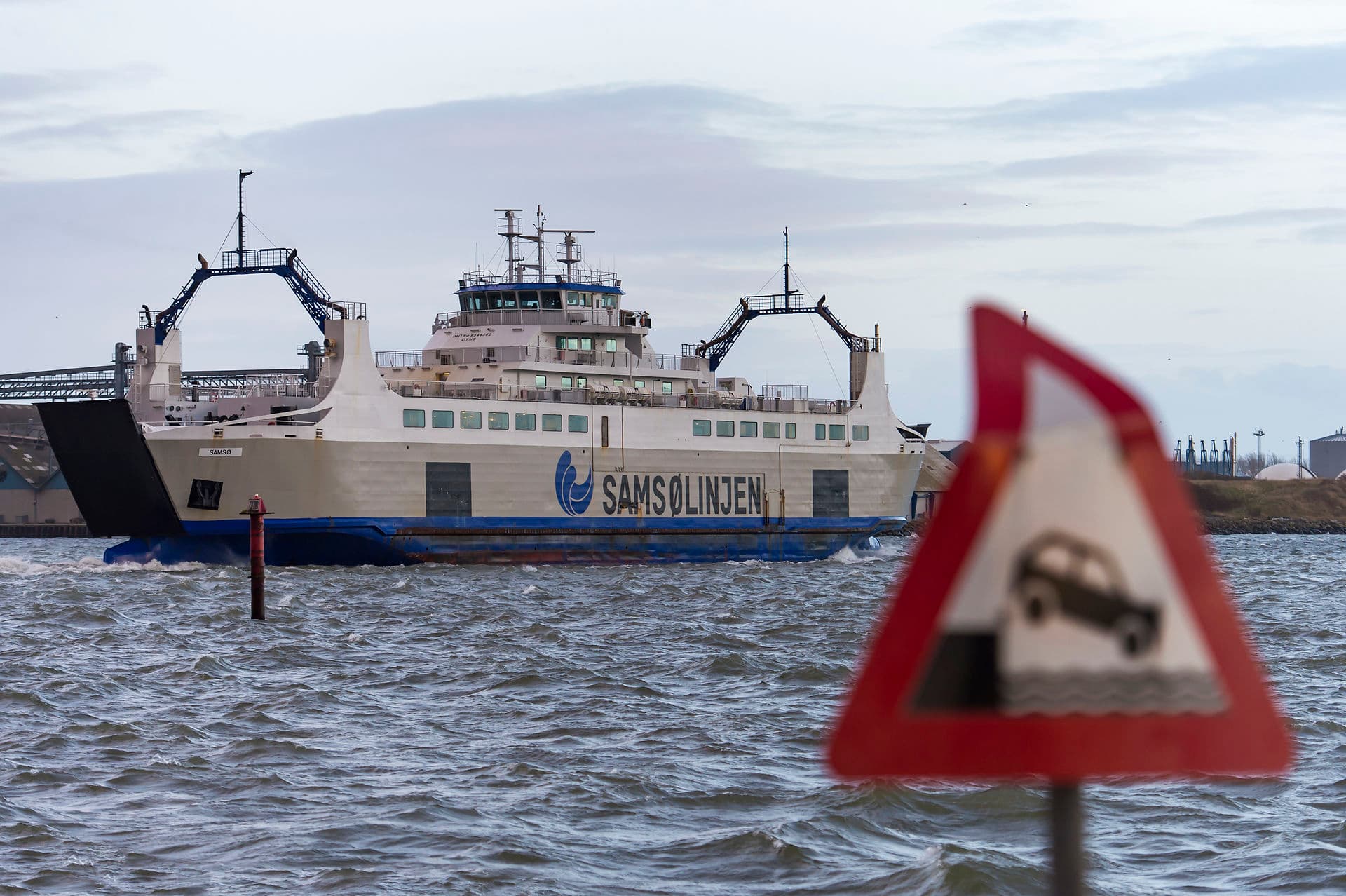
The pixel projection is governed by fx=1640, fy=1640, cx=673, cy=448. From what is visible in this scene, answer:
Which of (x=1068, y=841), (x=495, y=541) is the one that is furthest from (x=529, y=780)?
(x=495, y=541)

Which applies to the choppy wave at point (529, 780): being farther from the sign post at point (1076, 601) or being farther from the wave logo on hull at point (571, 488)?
the wave logo on hull at point (571, 488)

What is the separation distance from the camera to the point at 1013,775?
9.67 ft

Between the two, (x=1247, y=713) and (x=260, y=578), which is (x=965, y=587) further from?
(x=260, y=578)

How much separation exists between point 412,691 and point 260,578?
9.98 meters

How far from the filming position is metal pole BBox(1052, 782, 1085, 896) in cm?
302

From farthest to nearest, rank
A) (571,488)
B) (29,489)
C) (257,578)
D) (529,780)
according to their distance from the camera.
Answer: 1. (29,489)
2. (571,488)
3. (257,578)
4. (529,780)

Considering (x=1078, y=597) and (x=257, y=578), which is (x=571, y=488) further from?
(x=1078, y=597)

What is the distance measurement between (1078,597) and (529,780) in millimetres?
11879

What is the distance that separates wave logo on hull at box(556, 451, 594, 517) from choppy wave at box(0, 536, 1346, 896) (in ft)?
54.7

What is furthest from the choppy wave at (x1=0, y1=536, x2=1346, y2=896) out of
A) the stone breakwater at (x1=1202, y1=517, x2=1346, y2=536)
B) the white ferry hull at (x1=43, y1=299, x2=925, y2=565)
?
the stone breakwater at (x1=1202, y1=517, x2=1346, y2=536)

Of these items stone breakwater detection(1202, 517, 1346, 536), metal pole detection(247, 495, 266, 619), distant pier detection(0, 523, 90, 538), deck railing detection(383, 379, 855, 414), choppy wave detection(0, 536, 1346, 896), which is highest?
deck railing detection(383, 379, 855, 414)

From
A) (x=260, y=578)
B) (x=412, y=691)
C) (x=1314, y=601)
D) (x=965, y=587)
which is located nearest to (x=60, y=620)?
(x=260, y=578)

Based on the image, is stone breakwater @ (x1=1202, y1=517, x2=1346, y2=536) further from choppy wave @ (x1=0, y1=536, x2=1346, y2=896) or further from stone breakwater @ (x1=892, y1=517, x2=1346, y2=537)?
choppy wave @ (x1=0, y1=536, x2=1346, y2=896)

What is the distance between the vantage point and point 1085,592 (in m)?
2.97
